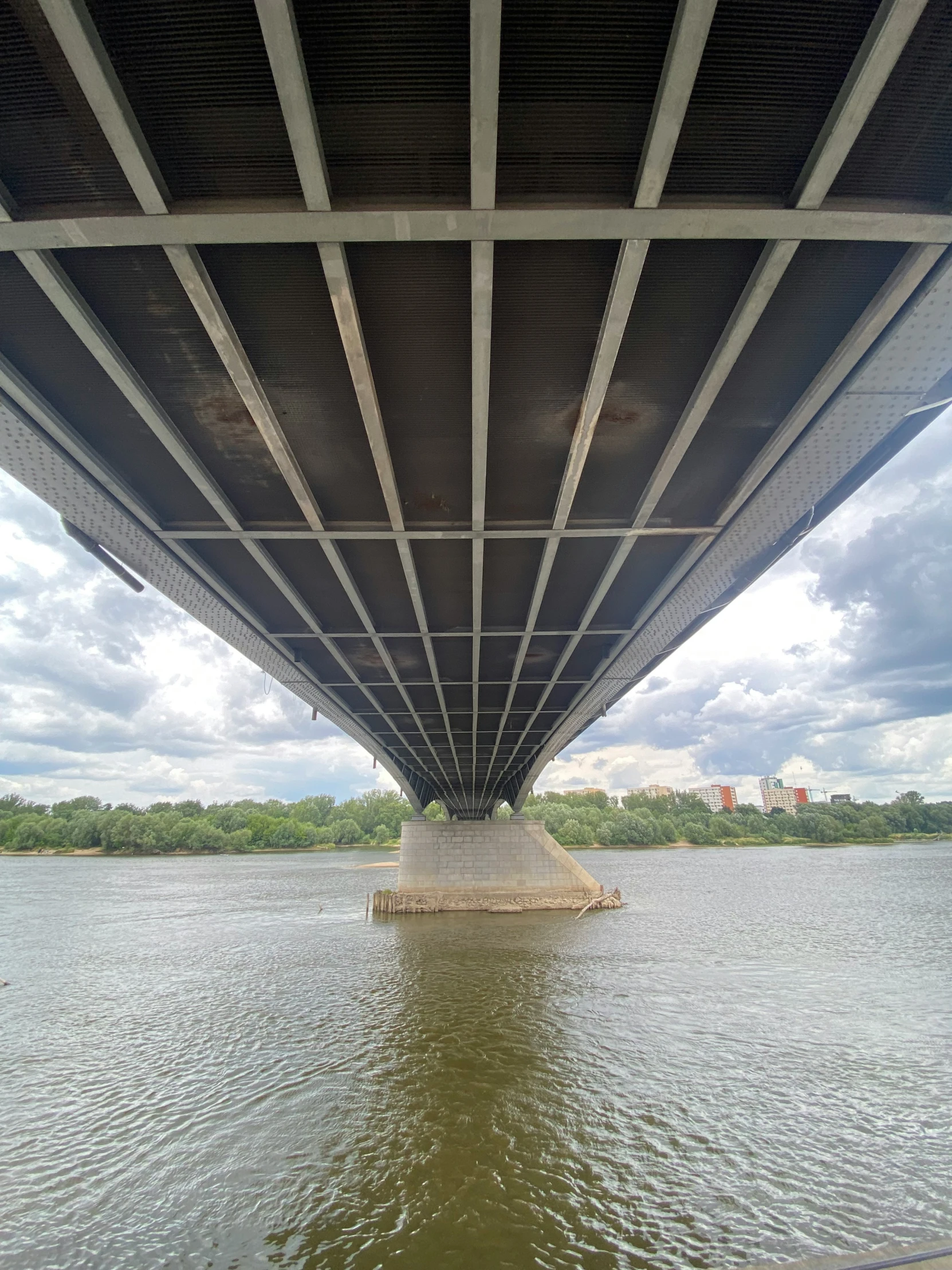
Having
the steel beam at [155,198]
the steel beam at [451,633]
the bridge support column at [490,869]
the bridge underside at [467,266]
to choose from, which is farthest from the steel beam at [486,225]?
the bridge support column at [490,869]

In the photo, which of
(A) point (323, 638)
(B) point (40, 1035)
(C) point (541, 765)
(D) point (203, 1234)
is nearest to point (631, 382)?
(A) point (323, 638)

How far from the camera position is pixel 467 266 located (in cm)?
424

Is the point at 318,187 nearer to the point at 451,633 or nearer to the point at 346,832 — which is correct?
the point at 451,633

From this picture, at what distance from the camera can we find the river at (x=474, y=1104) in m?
6.05

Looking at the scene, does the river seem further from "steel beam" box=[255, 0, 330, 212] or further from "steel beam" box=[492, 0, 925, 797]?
"steel beam" box=[255, 0, 330, 212]

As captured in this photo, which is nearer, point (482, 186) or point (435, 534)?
point (482, 186)

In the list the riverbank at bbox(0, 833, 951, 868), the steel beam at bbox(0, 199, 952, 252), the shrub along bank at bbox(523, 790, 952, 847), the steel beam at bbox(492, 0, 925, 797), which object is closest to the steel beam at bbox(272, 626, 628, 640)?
the steel beam at bbox(492, 0, 925, 797)

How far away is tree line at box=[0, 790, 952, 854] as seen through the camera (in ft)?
288

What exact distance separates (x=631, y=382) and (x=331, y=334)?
262 cm

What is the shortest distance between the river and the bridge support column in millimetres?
8679

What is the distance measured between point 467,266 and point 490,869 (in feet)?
104

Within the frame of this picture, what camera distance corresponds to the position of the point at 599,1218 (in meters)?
6.19

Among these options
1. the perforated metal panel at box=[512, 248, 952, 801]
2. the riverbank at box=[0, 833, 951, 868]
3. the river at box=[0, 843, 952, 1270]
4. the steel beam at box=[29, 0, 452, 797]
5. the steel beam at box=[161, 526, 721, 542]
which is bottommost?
the river at box=[0, 843, 952, 1270]

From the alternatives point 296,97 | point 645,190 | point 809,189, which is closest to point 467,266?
point 645,190
